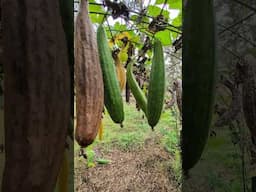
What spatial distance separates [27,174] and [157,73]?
1.83 ft

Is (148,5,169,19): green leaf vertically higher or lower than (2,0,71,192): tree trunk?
higher

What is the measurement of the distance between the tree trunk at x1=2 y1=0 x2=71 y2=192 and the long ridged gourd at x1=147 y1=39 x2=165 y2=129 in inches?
18.9

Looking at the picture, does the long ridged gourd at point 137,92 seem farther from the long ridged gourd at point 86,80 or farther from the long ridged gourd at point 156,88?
the long ridged gourd at point 86,80

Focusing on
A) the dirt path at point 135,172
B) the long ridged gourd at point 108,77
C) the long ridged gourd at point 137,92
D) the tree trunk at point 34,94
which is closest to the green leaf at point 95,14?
the long ridged gourd at point 108,77

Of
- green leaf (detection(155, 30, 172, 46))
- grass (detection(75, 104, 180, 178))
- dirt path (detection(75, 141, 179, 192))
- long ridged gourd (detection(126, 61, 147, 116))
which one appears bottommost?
dirt path (detection(75, 141, 179, 192))

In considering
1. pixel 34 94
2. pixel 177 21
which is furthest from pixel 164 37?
pixel 34 94

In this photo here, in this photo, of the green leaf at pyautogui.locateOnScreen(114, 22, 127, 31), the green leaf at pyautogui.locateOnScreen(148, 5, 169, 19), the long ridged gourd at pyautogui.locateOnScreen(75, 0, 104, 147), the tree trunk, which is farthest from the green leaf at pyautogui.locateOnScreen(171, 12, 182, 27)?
the tree trunk

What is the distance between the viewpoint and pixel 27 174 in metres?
0.37

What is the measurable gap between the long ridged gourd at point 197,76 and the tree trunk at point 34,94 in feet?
0.69

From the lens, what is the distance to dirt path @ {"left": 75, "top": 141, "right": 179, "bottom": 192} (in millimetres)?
898

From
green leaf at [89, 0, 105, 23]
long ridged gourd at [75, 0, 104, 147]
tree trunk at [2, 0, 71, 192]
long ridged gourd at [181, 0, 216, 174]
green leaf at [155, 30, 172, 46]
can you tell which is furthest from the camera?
green leaf at [155, 30, 172, 46]

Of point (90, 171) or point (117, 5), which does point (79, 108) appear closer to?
point (90, 171)

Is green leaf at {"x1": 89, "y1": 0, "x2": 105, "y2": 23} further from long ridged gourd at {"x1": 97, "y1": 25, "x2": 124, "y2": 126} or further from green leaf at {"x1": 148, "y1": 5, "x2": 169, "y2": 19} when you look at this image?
green leaf at {"x1": 148, "y1": 5, "x2": 169, "y2": 19}

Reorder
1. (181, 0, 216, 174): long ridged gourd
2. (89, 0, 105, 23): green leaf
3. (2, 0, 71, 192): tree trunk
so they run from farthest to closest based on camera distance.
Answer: (89, 0, 105, 23): green leaf → (181, 0, 216, 174): long ridged gourd → (2, 0, 71, 192): tree trunk
